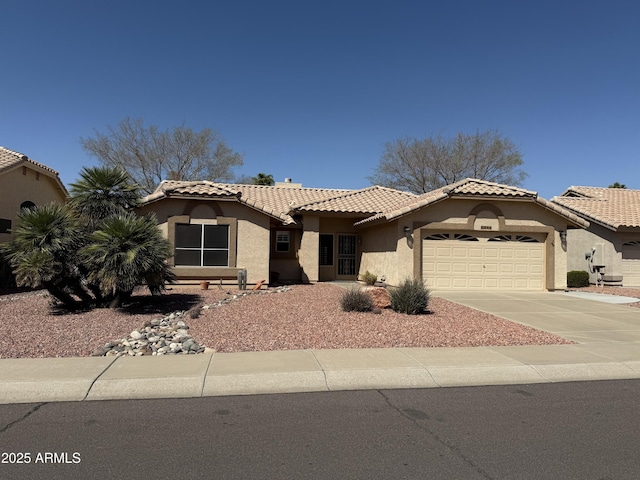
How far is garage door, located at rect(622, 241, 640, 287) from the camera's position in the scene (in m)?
22.1

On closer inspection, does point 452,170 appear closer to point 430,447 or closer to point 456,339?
point 456,339

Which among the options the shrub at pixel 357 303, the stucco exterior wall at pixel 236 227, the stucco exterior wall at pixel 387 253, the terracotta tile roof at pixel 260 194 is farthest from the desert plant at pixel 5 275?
the stucco exterior wall at pixel 387 253

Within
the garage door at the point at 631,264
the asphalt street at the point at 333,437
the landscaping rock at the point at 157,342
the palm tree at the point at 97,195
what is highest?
the palm tree at the point at 97,195

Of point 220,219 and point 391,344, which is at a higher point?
point 220,219

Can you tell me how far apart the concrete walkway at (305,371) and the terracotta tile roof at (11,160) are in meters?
13.4

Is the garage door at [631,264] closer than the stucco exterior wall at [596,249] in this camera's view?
No

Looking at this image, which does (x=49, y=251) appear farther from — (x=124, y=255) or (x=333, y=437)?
(x=333, y=437)

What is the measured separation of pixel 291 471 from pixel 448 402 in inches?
103

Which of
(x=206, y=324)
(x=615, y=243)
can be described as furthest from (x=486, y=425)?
(x=615, y=243)

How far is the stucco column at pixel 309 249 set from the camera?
19.9 meters

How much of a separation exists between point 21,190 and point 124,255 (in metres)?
12.0

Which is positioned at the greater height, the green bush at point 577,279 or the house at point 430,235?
the house at point 430,235

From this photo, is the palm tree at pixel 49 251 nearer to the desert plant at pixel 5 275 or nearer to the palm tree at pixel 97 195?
the palm tree at pixel 97 195

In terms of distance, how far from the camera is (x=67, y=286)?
38.3 feet
